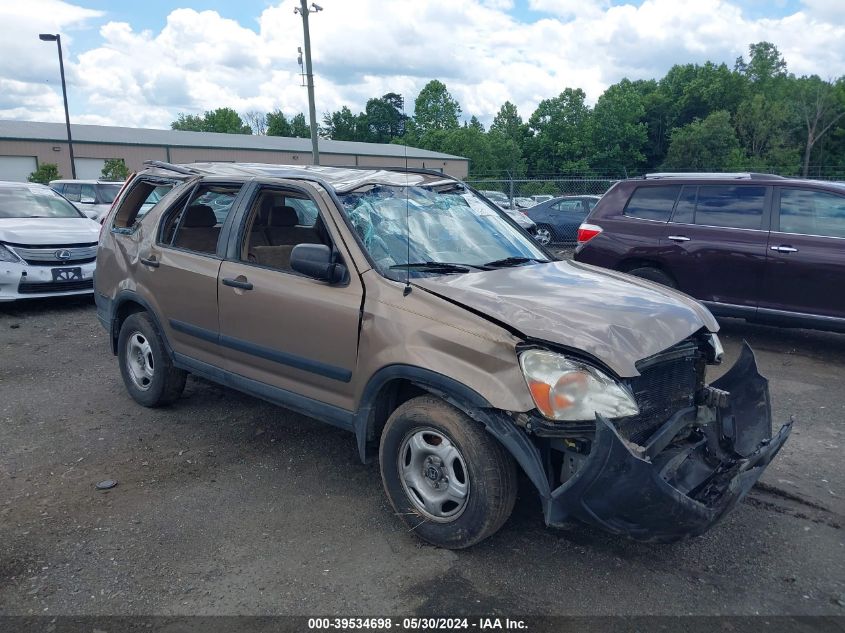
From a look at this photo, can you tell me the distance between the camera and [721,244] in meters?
7.41

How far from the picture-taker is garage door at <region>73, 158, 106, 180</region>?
140ft

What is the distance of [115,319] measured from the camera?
218 inches

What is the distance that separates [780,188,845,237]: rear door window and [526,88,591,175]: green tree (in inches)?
2259

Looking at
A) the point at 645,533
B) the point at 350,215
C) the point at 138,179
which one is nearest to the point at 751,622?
the point at 645,533

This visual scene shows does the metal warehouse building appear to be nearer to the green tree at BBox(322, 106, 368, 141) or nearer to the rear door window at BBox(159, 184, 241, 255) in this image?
the green tree at BBox(322, 106, 368, 141)

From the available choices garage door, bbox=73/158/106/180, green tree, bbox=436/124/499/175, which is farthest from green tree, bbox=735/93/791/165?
garage door, bbox=73/158/106/180

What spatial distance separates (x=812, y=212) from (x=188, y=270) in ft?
20.7

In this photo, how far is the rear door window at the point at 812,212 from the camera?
6906 mm

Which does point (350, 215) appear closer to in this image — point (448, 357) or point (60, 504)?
point (448, 357)

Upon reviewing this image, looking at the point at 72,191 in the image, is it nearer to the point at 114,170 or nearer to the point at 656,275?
the point at 656,275

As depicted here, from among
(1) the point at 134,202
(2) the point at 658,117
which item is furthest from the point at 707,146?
(1) the point at 134,202

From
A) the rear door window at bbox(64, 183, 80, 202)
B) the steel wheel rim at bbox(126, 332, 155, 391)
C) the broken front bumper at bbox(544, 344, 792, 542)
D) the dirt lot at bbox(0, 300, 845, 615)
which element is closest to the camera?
the broken front bumper at bbox(544, 344, 792, 542)

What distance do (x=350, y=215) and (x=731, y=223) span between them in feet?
17.2

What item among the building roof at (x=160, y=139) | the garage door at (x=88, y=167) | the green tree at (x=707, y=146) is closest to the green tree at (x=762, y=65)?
the green tree at (x=707, y=146)
